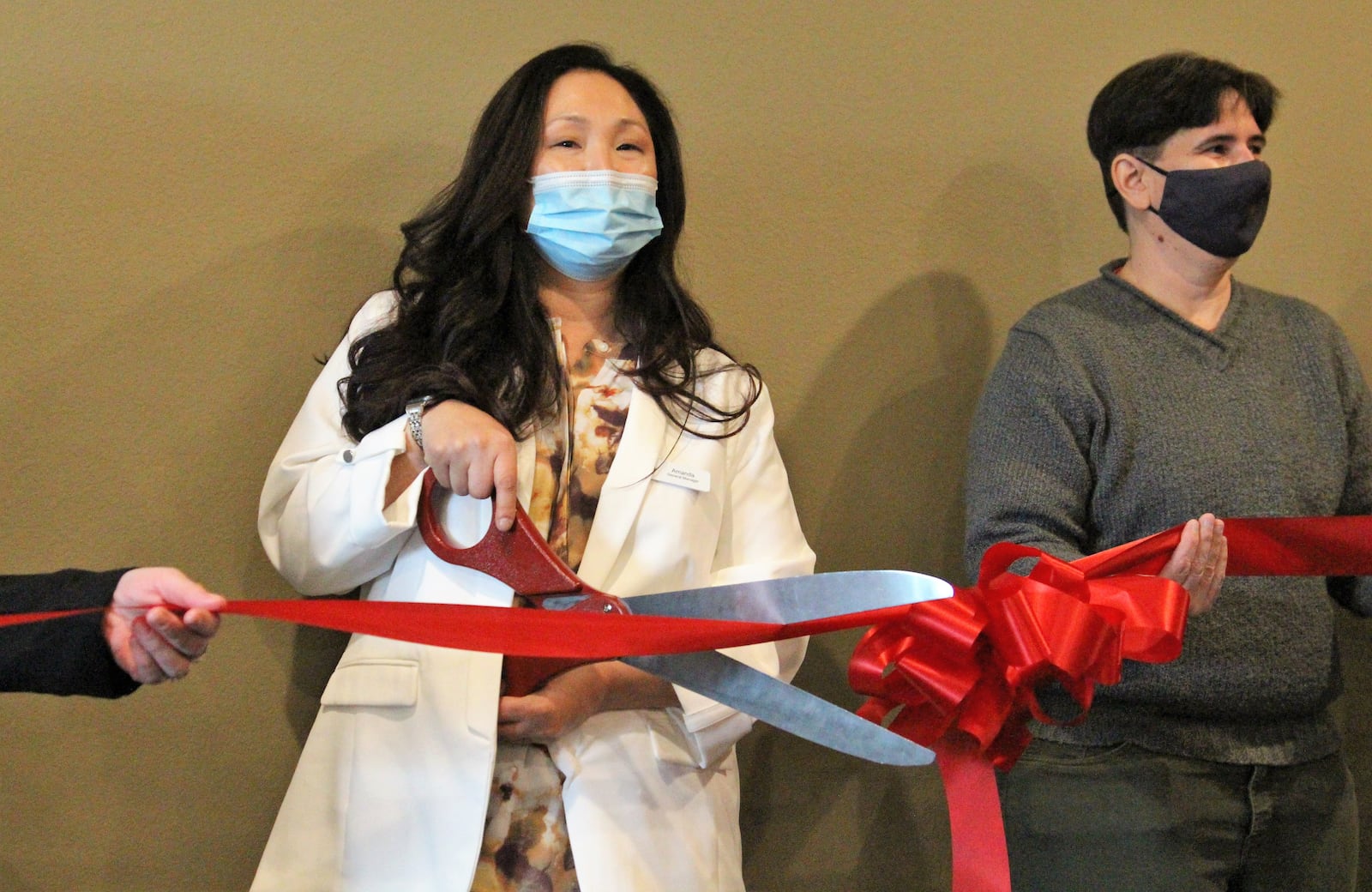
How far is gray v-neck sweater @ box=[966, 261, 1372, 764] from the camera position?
2.05 m

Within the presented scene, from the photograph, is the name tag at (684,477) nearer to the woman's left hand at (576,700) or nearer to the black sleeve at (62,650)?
the woman's left hand at (576,700)

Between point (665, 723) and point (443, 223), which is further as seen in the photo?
point (443, 223)

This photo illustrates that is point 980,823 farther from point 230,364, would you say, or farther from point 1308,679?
point 230,364

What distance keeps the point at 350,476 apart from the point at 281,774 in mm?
640

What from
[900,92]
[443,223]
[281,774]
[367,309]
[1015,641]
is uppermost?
[900,92]

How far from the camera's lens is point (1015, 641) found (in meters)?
1.60

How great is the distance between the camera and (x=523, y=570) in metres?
1.67

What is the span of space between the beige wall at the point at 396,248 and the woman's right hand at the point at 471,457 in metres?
0.54

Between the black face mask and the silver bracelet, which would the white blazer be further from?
the black face mask

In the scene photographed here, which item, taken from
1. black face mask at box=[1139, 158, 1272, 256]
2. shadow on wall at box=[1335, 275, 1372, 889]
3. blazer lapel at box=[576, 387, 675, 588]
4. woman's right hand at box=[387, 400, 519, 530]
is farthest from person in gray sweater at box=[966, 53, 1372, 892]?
woman's right hand at box=[387, 400, 519, 530]

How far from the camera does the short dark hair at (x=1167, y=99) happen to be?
7.53 feet

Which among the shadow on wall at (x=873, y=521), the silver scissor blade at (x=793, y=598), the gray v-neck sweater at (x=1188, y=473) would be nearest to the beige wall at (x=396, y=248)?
the shadow on wall at (x=873, y=521)

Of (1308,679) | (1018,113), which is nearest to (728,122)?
(1018,113)

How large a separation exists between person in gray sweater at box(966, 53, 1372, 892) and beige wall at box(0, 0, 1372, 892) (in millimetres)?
350
